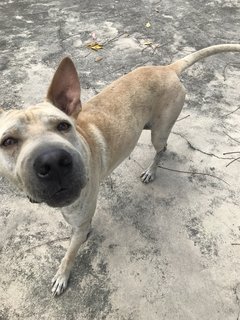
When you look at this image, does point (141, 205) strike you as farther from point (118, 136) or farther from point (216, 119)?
point (216, 119)

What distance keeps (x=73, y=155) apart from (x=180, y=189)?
7.82 ft

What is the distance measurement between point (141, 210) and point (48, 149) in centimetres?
222

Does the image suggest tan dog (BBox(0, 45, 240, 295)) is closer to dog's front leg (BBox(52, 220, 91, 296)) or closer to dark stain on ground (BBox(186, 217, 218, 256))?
dog's front leg (BBox(52, 220, 91, 296))

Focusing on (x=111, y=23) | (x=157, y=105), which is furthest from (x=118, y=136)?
(x=111, y=23)

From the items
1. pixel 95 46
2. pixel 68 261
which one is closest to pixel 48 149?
pixel 68 261

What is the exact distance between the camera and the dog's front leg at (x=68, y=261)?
11.1 ft

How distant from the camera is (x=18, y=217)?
13.2 feet

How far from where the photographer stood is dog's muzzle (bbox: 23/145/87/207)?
2.19 metres

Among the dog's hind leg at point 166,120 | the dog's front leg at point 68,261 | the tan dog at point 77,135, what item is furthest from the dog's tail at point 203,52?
the dog's front leg at point 68,261

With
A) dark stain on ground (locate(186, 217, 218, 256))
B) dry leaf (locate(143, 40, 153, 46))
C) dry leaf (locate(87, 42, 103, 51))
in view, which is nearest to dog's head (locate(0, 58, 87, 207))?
dark stain on ground (locate(186, 217, 218, 256))

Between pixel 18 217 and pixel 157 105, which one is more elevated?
pixel 157 105

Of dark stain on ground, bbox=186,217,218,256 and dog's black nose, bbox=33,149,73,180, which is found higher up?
dog's black nose, bbox=33,149,73,180

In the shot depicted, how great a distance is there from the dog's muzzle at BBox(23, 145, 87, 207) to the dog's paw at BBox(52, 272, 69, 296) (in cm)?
132

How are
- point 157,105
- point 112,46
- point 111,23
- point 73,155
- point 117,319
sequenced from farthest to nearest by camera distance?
point 111,23, point 112,46, point 157,105, point 117,319, point 73,155
